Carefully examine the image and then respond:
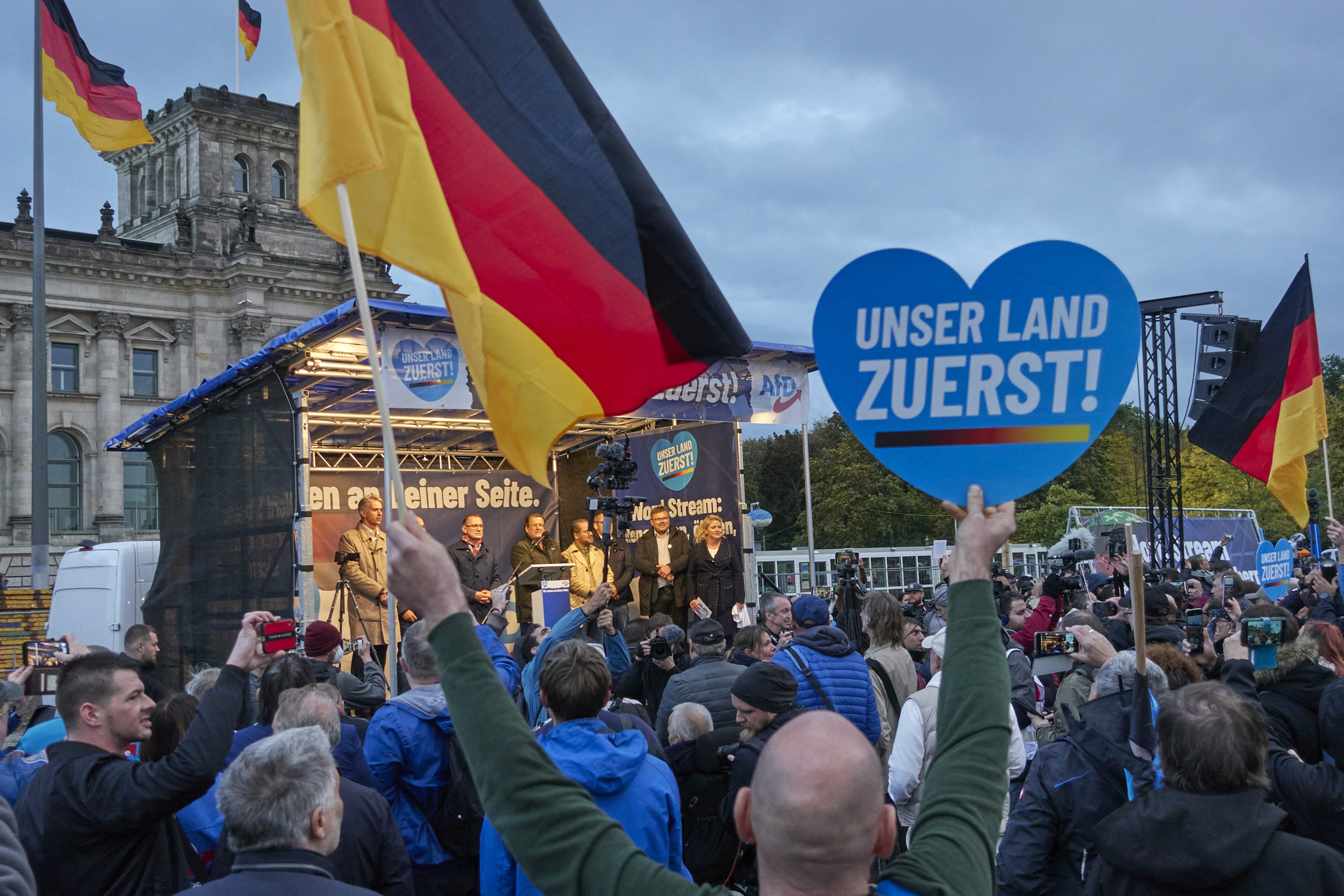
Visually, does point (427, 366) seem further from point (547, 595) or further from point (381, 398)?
point (381, 398)

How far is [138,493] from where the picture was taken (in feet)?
129

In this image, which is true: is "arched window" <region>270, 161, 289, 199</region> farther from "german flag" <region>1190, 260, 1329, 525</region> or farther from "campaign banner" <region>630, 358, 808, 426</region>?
"german flag" <region>1190, 260, 1329, 525</region>

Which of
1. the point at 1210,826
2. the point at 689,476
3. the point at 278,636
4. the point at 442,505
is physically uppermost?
the point at 689,476

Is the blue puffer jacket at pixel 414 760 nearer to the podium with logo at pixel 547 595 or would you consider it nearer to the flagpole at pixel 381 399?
the flagpole at pixel 381 399

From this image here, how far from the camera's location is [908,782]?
4.54 meters

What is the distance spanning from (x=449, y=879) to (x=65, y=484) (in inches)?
1539

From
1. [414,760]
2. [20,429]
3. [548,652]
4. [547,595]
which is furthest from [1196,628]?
[20,429]

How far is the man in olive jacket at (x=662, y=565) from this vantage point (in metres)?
16.0

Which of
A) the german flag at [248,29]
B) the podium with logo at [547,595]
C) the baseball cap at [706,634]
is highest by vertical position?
the german flag at [248,29]

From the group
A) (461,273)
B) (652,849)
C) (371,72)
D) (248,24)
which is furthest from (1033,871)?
(248,24)

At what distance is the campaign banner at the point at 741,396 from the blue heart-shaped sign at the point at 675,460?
53.5 inches

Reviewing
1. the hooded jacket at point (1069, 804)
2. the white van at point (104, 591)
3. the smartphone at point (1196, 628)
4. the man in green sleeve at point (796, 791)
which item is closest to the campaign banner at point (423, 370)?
the white van at point (104, 591)

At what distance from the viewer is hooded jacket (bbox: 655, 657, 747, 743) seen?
5129mm

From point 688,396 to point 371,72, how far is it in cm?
1171
